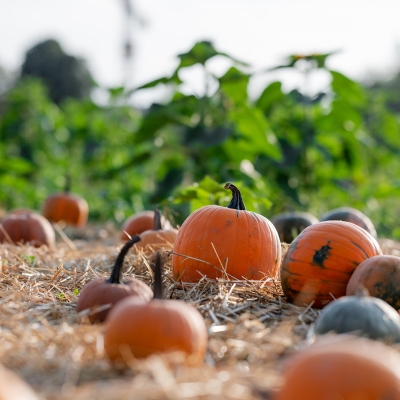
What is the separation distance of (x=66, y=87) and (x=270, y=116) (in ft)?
57.8

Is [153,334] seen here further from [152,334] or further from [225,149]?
[225,149]

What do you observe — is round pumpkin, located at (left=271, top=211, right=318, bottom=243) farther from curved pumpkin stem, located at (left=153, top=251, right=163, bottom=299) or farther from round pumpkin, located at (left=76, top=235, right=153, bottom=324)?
curved pumpkin stem, located at (left=153, top=251, right=163, bottom=299)

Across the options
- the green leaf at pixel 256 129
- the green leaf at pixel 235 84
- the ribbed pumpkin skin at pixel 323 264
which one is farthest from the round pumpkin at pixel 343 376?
the green leaf at pixel 235 84

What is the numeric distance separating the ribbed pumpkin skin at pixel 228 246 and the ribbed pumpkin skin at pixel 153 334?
50.1 inches

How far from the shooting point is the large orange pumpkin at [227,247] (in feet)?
11.1

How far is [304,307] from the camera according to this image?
9.87 ft

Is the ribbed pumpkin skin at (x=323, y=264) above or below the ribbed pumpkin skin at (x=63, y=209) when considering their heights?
above

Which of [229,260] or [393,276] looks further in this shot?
[229,260]

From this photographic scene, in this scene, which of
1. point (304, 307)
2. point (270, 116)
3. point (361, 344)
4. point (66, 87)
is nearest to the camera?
point (361, 344)

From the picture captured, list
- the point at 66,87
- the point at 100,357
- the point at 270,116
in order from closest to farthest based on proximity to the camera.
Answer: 1. the point at 100,357
2. the point at 270,116
3. the point at 66,87

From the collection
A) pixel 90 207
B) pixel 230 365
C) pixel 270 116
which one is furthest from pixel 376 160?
pixel 230 365

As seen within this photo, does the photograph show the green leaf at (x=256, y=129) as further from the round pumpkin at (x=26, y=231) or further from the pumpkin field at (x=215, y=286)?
the round pumpkin at (x=26, y=231)

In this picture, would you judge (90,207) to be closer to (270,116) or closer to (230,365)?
(270,116)

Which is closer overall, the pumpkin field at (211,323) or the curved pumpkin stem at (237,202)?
the pumpkin field at (211,323)
